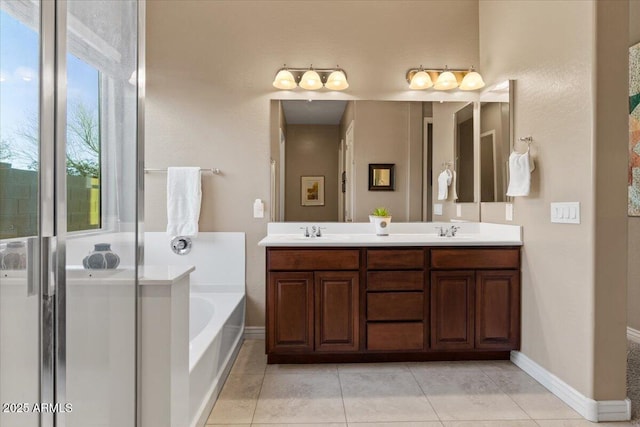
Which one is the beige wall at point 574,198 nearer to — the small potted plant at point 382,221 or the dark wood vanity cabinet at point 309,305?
the small potted plant at point 382,221

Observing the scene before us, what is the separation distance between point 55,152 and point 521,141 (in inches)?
100

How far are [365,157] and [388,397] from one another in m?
1.77

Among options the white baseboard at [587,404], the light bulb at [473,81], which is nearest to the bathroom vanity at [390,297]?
the white baseboard at [587,404]

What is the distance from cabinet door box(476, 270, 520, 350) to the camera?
2.46 meters

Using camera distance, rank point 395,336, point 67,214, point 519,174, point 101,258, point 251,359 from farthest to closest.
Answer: point 251,359
point 395,336
point 519,174
point 101,258
point 67,214

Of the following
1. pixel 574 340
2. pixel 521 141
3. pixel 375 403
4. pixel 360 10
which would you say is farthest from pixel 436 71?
pixel 375 403

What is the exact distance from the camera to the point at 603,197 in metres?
1.83

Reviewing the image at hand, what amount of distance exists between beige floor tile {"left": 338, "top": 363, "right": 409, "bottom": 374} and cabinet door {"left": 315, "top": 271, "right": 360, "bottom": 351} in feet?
0.44

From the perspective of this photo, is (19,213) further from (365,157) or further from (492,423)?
(365,157)

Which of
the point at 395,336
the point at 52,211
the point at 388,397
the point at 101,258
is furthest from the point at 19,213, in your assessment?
the point at 395,336

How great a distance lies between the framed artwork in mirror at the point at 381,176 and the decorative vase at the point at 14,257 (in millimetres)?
2436

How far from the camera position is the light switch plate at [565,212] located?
6.36 ft

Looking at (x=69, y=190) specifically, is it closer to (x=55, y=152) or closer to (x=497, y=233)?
(x=55, y=152)

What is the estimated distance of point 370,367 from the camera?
8.07 ft
